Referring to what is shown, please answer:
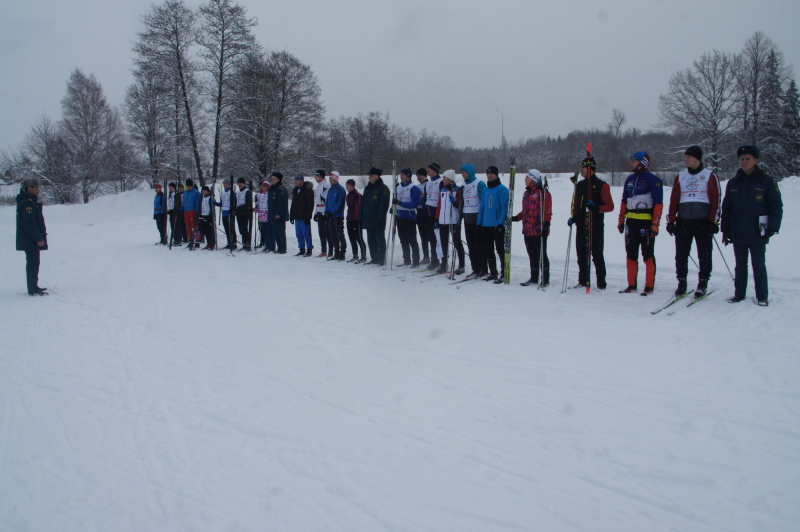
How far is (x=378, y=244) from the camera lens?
1055 cm

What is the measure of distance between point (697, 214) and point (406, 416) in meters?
5.28

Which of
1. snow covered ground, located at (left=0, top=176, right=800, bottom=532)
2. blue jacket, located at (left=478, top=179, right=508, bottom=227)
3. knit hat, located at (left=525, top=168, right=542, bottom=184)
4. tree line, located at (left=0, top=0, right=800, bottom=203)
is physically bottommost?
snow covered ground, located at (left=0, top=176, right=800, bottom=532)

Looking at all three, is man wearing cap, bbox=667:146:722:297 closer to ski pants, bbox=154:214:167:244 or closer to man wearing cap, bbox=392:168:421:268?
man wearing cap, bbox=392:168:421:268

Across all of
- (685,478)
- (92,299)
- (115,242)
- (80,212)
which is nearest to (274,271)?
(92,299)

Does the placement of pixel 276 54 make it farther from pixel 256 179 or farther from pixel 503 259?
pixel 503 259

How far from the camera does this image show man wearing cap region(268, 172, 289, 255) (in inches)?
482

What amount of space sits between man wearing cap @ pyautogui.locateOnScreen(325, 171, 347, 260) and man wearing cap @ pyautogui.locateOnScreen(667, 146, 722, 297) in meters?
6.89

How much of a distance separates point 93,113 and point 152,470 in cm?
4563

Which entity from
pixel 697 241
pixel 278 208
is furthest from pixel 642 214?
pixel 278 208

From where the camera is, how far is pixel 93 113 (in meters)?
38.8

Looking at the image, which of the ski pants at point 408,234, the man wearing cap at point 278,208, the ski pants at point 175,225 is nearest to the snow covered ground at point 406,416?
the ski pants at point 408,234

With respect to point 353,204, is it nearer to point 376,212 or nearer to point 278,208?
point 376,212

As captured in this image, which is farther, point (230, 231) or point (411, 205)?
point (230, 231)

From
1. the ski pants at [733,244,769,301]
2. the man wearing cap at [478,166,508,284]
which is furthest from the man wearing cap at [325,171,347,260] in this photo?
the ski pants at [733,244,769,301]
